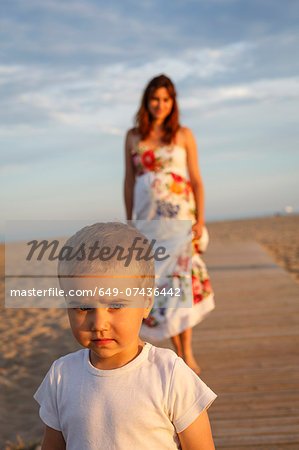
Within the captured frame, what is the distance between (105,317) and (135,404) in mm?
227

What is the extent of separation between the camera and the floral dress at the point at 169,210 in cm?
315

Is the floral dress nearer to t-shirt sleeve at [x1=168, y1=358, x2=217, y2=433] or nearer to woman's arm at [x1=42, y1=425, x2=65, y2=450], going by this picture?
woman's arm at [x1=42, y1=425, x2=65, y2=450]

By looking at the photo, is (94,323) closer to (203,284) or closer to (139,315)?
(139,315)

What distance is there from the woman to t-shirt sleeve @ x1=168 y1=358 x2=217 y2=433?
1.96 meters

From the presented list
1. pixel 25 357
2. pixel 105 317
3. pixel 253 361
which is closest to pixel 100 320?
pixel 105 317

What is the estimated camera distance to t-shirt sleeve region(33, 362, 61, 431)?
125 cm

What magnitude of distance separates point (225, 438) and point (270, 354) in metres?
1.43

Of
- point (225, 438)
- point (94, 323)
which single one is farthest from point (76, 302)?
point (225, 438)

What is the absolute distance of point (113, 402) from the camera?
1.17m

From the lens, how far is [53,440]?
1.30 m

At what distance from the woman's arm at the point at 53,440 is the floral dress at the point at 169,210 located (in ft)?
6.10

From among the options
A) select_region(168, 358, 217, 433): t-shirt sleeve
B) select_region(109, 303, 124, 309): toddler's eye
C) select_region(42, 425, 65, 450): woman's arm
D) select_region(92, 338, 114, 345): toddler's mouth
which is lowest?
select_region(42, 425, 65, 450): woman's arm

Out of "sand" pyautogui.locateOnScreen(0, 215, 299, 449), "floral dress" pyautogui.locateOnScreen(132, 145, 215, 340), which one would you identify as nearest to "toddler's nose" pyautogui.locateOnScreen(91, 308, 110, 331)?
"floral dress" pyautogui.locateOnScreen(132, 145, 215, 340)

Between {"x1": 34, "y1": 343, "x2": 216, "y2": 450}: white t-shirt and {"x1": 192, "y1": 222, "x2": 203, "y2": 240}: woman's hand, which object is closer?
{"x1": 34, "y1": 343, "x2": 216, "y2": 450}: white t-shirt
